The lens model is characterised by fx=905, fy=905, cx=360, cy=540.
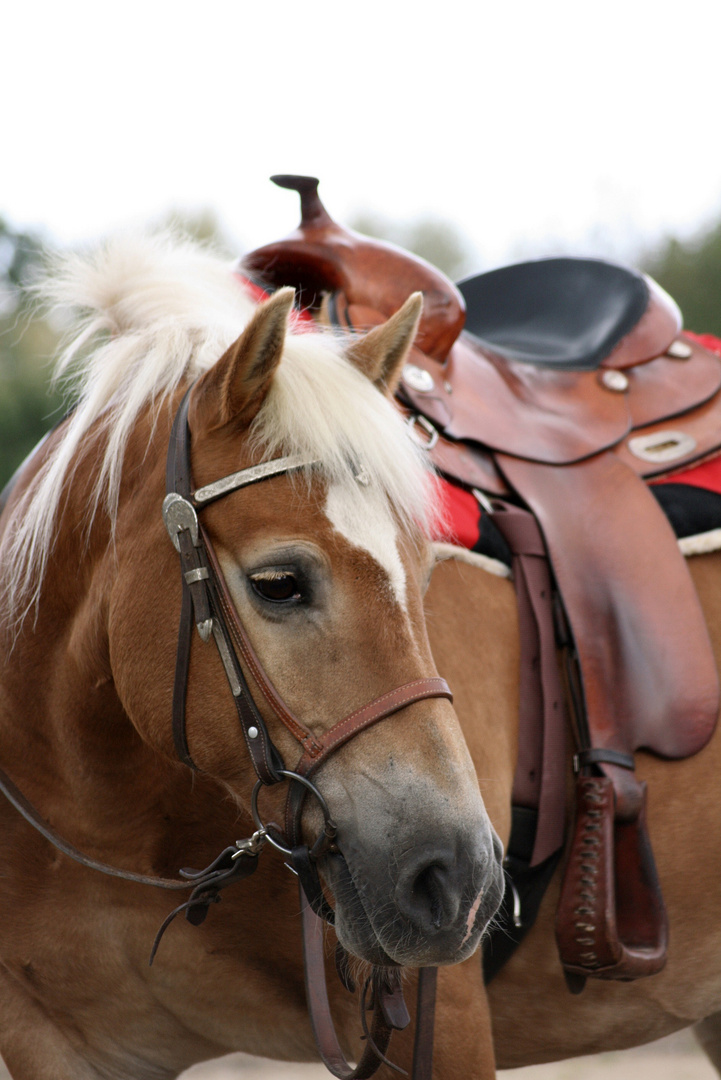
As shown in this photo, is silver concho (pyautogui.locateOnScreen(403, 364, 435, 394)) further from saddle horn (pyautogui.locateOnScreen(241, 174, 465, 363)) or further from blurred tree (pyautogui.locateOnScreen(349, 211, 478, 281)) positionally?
blurred tree (pyautogui.locateOnScreen(349, 211, 478, 281))

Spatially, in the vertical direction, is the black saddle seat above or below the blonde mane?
below

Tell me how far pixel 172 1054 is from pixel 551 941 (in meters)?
0.78

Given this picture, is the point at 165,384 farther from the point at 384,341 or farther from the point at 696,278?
the point at 696,278

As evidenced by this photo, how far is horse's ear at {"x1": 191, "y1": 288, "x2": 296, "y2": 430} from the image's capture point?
126 centimetres

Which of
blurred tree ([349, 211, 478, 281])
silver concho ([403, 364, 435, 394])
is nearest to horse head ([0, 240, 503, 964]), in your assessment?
silver concho ([403, 364, 435, 394])

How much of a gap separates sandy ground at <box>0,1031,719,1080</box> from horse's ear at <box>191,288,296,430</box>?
11.8 ft

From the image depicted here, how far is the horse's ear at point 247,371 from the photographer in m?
1.26

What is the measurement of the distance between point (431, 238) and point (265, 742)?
2386 centimetres

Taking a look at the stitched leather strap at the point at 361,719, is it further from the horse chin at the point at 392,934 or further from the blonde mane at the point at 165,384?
the blonde mane at the point at 165,384

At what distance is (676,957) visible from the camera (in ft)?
6.14

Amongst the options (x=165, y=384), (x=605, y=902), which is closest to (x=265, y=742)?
(x=165, y=384)

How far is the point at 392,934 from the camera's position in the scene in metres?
1.17

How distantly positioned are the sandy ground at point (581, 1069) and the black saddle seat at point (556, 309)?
3250 mm

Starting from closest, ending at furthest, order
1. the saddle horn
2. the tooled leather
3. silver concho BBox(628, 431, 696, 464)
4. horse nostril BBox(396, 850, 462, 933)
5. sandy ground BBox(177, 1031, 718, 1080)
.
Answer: horse nostril BBox(396, 850, 462, 933)
the tooled leather
the saddle horn
silver concho BBox(628, 431, 696, 464)
sandy ground BBox(177, 1031, 718, 1080)
